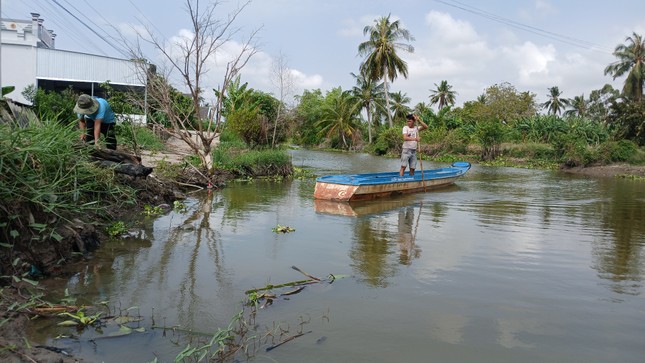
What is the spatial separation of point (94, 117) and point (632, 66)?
44006 millimetres

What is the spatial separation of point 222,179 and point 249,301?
388 inches

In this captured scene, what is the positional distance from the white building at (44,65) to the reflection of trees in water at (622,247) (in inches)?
980

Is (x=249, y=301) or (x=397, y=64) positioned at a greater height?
(x=397, y=64)

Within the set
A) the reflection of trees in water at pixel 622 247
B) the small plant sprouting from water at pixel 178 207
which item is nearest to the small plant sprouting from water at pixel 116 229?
the small plant sprouting from water at pixel 178 207

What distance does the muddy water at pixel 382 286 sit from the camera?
3.66m

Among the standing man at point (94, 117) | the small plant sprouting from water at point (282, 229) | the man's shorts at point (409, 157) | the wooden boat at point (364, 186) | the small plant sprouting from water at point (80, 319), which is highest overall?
Result: the standing man at point (94, 117)

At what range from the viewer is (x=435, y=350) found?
3.64 meters

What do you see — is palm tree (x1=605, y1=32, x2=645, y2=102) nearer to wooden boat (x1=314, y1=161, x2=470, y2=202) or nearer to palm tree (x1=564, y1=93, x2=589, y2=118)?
palm tree (x1=564, y1=93, x2=589, y2=118)

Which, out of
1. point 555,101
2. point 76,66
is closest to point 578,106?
point 555,101

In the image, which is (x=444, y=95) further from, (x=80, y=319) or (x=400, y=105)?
(x=80, y=319)

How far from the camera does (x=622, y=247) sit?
7.20 metres

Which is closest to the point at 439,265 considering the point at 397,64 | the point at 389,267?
the point at 389,267

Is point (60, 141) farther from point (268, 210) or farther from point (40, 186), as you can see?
point (268, 210)

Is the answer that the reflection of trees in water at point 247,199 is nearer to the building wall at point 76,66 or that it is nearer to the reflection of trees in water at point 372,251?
the reflection of trees in water at point 372,251
